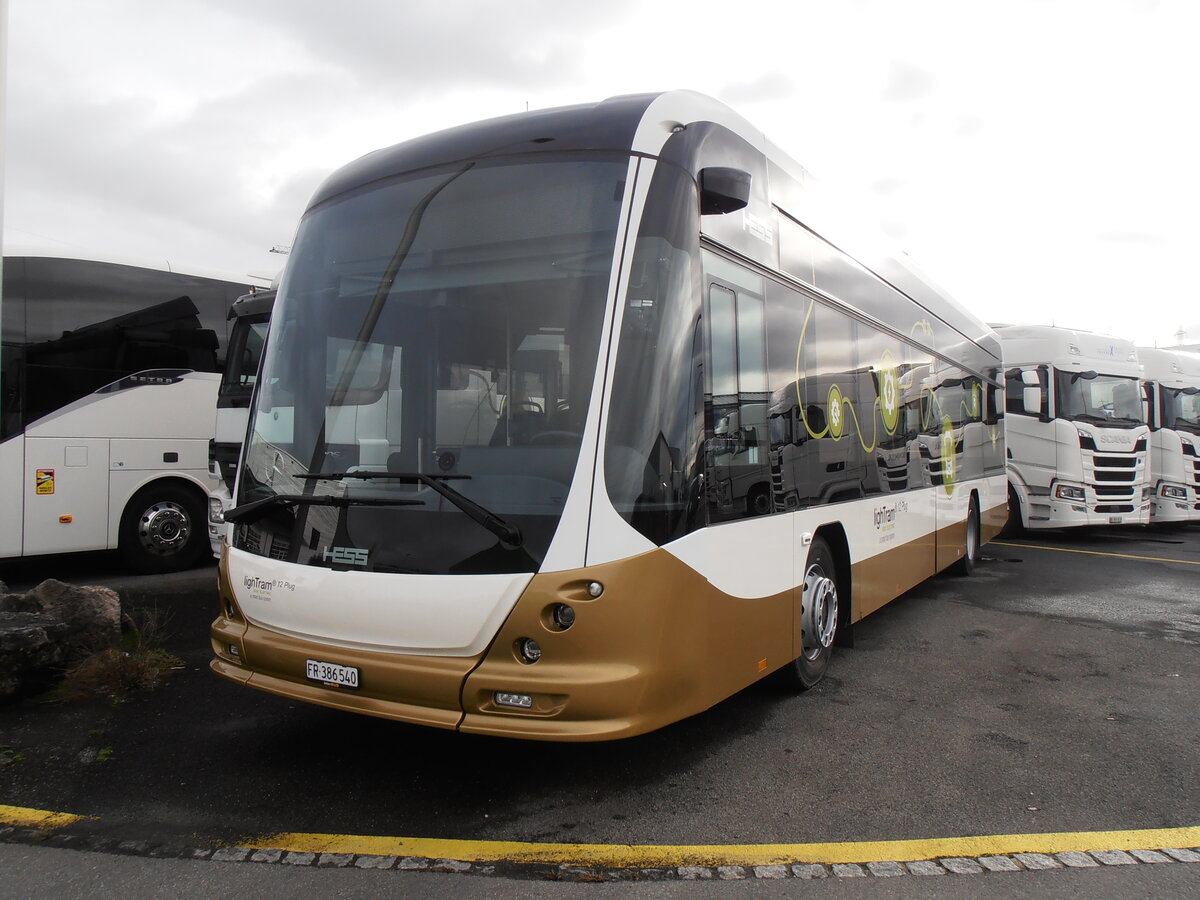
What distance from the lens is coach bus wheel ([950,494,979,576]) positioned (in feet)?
35.6

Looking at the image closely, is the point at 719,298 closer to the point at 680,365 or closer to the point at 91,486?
the point at 680,365

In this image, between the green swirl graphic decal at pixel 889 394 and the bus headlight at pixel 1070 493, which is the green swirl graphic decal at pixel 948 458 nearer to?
the green swirl graphic decal at pixel 889 394

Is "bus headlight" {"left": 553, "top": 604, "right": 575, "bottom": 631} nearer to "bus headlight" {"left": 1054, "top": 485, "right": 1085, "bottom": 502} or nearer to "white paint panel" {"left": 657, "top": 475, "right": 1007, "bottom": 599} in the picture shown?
"white paint panel" {"left": 657, "top": 475, "right": 1007, "bottom": 599}

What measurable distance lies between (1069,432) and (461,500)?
14.1 meters

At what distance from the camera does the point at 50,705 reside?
5.49 m

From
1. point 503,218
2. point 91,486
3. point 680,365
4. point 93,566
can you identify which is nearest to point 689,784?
point 680,365

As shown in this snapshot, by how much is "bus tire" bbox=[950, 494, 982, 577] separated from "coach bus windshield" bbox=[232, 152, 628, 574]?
26.6ft

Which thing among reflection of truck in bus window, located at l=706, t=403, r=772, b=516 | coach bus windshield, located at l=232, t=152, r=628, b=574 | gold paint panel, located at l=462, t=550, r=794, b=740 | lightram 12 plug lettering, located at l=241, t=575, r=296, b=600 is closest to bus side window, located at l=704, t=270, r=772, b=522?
reflection of truck in bus window, located at l=706, t=403, r=772, b=516

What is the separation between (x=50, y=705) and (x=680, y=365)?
4.38m

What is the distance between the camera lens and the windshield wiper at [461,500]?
12.3 ft

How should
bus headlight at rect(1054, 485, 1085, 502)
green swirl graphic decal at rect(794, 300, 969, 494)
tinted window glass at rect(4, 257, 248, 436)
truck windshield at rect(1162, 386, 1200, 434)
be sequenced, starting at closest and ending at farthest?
green swirl graphic decal at rect(794, 300, 969, 494)
tinted window glass at rect(4, 257, 248, 436)
bus headlight at rect(1054, 485, 1085, 502)
truck windshield at rect(1162, 386, 1200, 434)

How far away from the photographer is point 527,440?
390cm

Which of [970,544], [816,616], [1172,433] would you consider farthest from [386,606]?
[1172,433]

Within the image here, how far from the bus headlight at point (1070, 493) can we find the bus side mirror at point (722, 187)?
42.4ft
